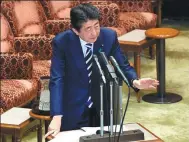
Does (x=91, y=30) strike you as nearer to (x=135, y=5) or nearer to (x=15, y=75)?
(x=15, y=75)

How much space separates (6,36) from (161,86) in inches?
56.0

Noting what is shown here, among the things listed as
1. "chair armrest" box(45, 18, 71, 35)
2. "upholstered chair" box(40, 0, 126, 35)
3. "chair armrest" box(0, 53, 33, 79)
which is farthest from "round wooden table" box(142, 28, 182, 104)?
"chair armrest" box(0, 53, 33, 79)

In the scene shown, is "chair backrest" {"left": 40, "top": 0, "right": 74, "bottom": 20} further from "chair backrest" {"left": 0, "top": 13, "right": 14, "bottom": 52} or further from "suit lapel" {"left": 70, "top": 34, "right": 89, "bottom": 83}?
"suit lapel" {"left": 70, "top": 34, "right": 89, "bottom": 83}

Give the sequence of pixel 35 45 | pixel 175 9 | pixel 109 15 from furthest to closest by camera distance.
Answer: pixel 175 9
pixel 109 15
pixel 35 45

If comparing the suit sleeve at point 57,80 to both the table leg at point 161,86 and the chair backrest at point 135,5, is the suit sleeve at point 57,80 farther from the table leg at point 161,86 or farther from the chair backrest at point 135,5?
the chair backrest at point 135,5

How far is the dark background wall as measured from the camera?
721 cm

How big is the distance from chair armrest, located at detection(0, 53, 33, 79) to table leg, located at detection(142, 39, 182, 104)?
120 cm

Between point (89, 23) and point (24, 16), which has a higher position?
point (89, 23)

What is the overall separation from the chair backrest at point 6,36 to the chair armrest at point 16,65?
157mm

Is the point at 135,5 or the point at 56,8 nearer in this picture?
the point at 56,8

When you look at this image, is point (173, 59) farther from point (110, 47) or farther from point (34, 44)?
point (110, 47)

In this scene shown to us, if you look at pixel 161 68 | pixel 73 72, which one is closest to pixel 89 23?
pixel 73 72

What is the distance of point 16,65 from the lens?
3869 mm

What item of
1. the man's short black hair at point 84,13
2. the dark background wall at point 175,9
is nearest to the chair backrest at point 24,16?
the man's short black hair at point 84,13
